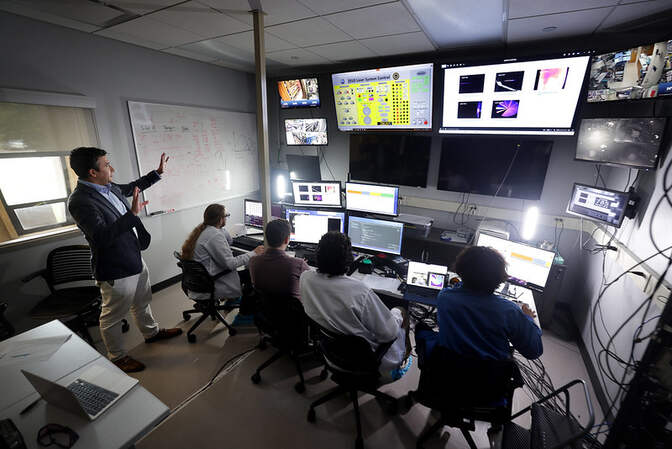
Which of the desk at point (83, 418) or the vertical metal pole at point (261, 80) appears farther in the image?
the vertical metal pole at point (261, 80)

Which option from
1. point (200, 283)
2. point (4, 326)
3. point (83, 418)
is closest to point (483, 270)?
point (83, 418)

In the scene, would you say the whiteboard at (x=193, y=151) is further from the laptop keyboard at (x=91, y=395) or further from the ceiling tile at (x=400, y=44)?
the laptop keyboard at (x=91, y=395)

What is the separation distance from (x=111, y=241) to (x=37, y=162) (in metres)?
1.35

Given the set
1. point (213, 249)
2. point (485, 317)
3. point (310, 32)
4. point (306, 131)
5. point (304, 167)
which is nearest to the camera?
point (485, 317)

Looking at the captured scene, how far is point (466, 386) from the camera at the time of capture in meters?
1.41

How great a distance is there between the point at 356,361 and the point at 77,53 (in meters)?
3.60

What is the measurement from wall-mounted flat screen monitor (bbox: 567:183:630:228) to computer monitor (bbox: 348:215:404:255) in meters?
1.54

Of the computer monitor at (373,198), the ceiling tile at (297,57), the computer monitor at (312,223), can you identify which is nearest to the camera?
the computer monitor at (312,223)

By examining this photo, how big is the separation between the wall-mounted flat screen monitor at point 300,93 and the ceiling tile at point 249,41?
27.4 inches

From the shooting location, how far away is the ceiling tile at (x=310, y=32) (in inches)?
94.9

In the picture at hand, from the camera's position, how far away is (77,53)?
105 inches

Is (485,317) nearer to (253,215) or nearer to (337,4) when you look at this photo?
(337,4)

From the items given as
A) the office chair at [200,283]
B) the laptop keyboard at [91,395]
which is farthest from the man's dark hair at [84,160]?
the laptop keyboard at [91,395]

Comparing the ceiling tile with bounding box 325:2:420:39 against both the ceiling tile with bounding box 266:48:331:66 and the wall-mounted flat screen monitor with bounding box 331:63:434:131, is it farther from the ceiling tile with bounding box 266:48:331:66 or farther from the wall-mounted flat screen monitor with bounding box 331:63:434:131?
the ceiling tile with bounding box 266:48:331:66
